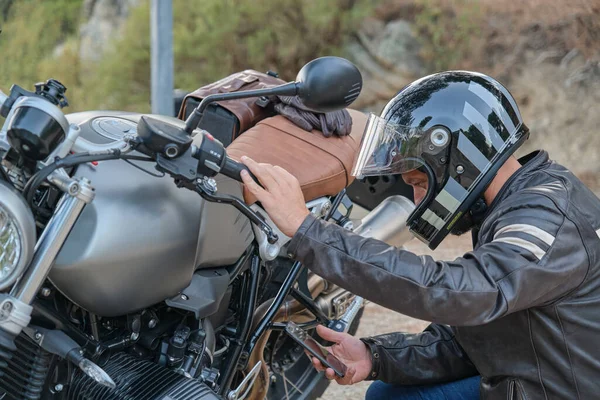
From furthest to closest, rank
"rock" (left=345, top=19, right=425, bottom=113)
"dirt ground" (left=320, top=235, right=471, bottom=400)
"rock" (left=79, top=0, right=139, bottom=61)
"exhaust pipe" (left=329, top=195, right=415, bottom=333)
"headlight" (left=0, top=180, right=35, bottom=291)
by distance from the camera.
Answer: "rock" (left=79, top=0, right=139, bottom=61), "rock" (left=345, top=19, right=425, bottom=113), "dirt ground" (left=320, top=235, right=471, bottom=400), "exhaust pipe" (left=329, top=195, right=415, bottom=333), "headlight" (left=0, top=180, right=35, bottom=291)

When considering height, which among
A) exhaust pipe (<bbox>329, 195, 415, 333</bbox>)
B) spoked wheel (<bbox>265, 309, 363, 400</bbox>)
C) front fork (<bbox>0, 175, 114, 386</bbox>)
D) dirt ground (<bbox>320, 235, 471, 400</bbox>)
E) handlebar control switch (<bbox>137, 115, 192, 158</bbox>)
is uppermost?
handlebar control switch (<bbox>137, 115, 192, 158</bbox>)

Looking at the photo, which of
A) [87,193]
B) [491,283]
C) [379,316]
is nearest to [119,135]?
[87,193]

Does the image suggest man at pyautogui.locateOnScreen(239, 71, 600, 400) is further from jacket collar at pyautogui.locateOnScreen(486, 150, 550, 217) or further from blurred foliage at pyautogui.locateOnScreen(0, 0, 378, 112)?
blurred foliage at pyautogui.locateOnScreen(0, 0, 378, 112)

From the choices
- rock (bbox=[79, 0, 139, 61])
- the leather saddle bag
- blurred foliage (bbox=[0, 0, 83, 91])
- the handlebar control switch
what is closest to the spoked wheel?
the leather saddle bag

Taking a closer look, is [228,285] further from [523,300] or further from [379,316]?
[379,316]

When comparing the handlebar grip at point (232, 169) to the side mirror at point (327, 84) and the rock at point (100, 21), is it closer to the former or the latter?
the side mirror at point (327, 84)

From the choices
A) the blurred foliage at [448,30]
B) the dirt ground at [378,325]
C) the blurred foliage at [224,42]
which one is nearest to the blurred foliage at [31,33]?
the blurred foliage at [224,42]

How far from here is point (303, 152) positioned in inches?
94.5

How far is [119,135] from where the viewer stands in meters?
1.91

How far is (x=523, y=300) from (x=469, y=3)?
732 cm

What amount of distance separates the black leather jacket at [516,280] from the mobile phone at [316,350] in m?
0.43

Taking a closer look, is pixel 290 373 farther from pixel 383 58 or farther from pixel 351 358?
pixel 383 58

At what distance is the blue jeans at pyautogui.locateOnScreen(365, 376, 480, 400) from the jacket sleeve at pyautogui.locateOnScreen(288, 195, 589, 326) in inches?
23.8

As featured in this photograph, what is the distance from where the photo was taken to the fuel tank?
169 centimetres
